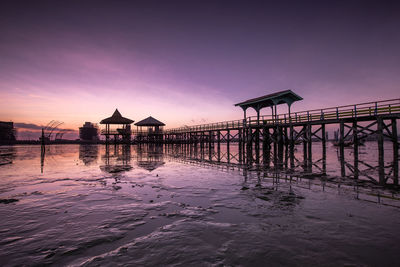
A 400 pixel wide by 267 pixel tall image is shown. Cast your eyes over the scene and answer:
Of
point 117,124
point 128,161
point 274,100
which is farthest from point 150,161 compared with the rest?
point 117,124

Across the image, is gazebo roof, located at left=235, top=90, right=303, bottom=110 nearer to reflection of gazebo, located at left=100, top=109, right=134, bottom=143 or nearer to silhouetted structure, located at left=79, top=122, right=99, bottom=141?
reflection of gazebo, located at left=100, top=109, right=134, bottom=143

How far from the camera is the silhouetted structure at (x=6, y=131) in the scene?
67.1 m

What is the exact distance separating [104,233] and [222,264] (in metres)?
2.45

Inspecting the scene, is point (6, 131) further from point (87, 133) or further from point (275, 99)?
point (275, 99)

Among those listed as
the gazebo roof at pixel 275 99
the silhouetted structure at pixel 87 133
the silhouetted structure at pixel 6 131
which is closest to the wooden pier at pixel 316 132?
the gazebo roof at pixel 275 99

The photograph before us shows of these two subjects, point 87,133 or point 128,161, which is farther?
point 87,133

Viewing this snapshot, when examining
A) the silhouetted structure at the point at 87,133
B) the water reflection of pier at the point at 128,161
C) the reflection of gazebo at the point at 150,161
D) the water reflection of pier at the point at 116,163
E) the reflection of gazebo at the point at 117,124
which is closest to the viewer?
the water reflection of pier at the point at 116,163

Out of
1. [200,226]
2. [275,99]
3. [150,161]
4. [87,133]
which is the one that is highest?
[275,99]

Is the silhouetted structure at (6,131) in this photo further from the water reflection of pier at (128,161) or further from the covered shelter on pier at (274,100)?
the covered shelter on pier at (274,100)

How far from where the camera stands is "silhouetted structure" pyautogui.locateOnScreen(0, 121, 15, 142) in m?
67.1

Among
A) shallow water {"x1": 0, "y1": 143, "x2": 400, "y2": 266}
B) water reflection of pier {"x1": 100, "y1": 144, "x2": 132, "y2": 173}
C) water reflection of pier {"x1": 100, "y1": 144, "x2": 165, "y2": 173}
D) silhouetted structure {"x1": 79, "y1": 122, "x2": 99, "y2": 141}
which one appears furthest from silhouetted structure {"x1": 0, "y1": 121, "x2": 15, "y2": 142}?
shallow water {"x1": 0, "y1": 143, "x2": 400, "y2": 266}

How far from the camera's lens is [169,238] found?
3559 millimetres

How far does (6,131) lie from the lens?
7006 cm

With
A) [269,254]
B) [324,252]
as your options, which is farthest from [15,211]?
[324,252]
